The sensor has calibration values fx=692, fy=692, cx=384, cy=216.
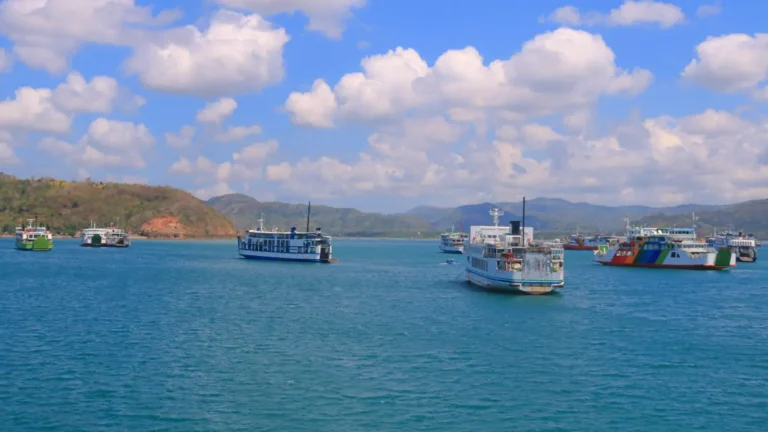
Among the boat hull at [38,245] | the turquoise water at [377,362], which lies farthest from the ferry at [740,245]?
the boat hull at [38,245]

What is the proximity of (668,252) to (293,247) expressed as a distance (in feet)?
251

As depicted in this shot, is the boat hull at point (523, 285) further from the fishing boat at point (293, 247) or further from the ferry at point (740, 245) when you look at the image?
the ferry at point (740, 245)

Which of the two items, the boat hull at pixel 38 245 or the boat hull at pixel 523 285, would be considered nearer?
the boat hull at pixel 523 285

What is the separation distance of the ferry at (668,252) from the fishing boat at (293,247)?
62497mm

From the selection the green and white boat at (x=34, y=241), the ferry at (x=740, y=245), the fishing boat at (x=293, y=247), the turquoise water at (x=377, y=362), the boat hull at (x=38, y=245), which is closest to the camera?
the turquoise water at (x=377, y=362)

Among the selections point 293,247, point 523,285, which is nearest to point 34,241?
point 293,247

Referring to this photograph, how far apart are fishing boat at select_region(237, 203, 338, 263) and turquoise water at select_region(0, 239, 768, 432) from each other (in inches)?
2734

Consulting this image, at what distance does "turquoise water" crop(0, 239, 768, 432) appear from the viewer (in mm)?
28688

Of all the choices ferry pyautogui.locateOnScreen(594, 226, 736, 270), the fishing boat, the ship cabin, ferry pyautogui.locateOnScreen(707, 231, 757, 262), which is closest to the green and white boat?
the fishing boat

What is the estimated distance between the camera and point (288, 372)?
118 feet

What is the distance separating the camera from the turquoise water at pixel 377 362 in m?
28.7

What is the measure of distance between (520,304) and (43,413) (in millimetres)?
47854

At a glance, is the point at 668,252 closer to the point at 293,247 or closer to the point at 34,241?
the point at 293,247

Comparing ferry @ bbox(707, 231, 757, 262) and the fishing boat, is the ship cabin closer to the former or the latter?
the fishing boat
